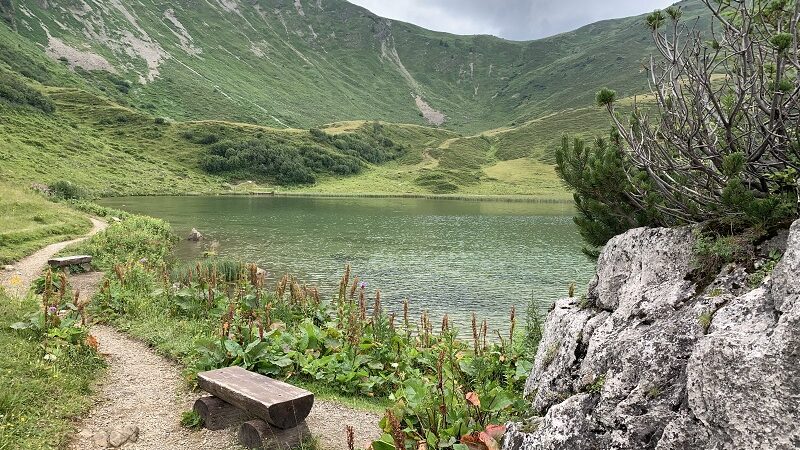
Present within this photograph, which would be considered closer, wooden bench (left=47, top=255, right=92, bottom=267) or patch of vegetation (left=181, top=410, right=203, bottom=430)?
patch of vegetation (left=181, top=410, right=203, bottom=430)

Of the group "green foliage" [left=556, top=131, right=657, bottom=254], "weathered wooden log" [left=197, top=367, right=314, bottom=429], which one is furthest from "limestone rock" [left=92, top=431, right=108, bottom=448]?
"green foliage" [left=556, top=131, right=657, bottom=254]

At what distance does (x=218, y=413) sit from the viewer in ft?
30.2

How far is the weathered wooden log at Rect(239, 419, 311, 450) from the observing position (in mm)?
8102

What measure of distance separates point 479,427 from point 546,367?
54.6 inches

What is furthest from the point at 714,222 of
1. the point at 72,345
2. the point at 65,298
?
the point at 65,298

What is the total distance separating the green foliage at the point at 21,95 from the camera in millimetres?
107062

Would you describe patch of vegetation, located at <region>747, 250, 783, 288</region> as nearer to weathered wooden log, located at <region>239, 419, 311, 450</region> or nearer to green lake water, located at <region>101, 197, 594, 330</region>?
weathered wooden log, located at <region>239, 419, 311, 450</region>

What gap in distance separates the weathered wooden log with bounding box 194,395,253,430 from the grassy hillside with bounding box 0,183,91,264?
58.5ft

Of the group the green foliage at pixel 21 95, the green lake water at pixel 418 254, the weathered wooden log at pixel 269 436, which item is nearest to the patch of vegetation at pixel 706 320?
the weathered wooden log at pixel 269 436

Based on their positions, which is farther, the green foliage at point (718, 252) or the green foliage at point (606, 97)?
the green foliage at point (606, 97)

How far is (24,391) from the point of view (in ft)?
29.3

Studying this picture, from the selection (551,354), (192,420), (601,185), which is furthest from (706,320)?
(192,420)

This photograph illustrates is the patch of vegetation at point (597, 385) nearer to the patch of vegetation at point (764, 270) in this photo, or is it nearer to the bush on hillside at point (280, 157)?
the patch of vegetation at point (764, 270)

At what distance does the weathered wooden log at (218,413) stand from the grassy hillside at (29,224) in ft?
58.5
